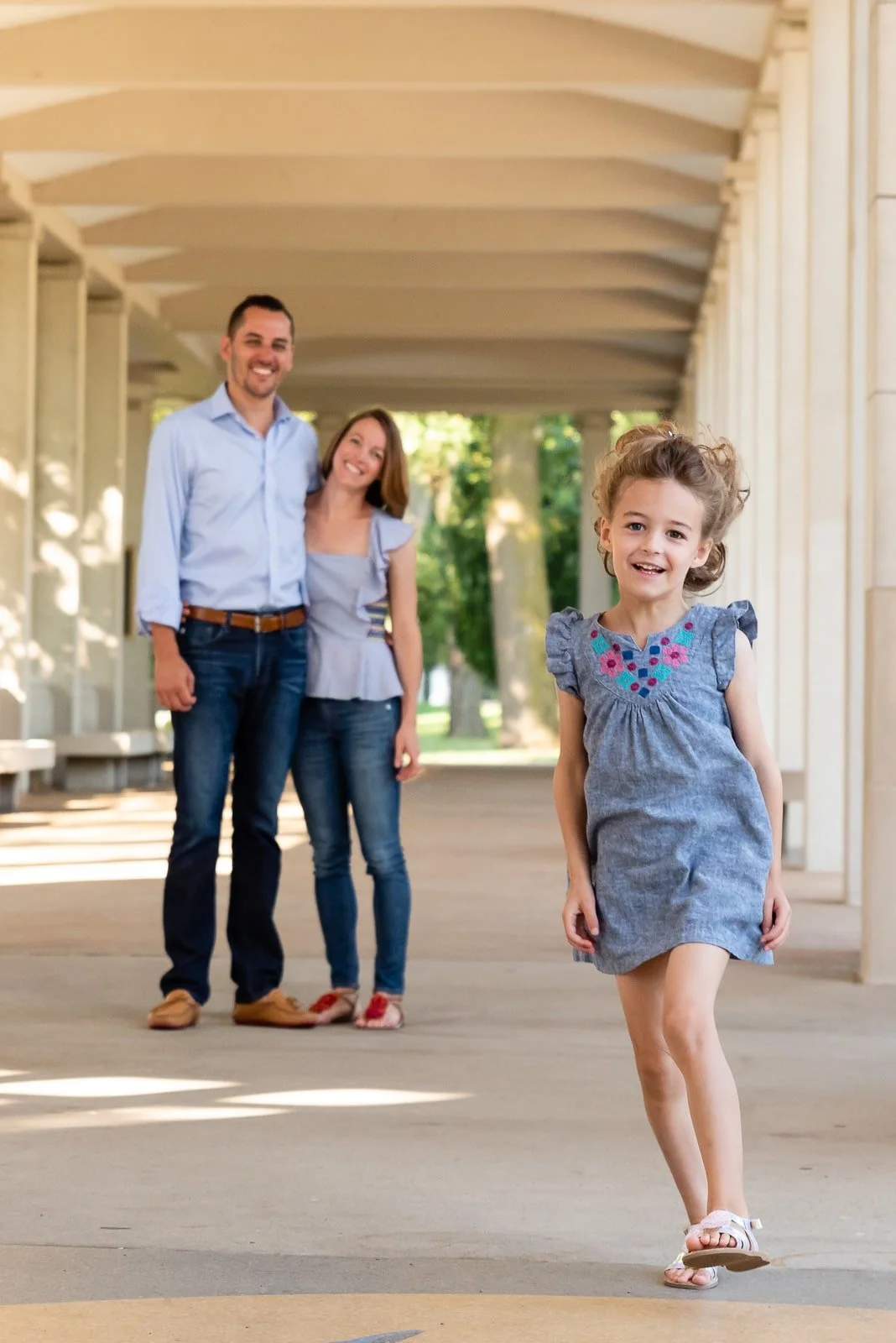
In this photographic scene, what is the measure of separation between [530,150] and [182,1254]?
13892 millimetres

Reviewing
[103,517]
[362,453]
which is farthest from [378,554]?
[103,517]

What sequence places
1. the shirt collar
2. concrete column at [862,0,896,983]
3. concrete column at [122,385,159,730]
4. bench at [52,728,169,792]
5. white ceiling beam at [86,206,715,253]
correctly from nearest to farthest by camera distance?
→ the shirt collar, concrete column at [862,0,896,983], white ceiling beam at [86,206,715,253], bench at [52,728,169,792], concrete column at [122,385,159,730]

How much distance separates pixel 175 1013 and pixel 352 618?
1.30 meters

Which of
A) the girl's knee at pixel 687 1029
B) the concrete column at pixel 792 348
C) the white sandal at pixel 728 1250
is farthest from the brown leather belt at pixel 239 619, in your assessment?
the concrete column at pixel 792 348

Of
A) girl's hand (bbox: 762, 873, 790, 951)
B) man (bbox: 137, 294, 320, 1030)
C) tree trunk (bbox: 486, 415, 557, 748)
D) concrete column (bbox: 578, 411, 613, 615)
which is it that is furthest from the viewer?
tree trunk (bbox: 486, 415, 557, 748)

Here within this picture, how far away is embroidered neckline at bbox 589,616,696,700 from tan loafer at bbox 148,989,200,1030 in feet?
9.78

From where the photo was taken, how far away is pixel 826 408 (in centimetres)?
1216

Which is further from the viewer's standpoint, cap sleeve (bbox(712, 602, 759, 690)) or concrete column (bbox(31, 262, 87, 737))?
concrete column (bbox(31, 262, 87, 737))

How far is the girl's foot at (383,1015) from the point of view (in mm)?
6516

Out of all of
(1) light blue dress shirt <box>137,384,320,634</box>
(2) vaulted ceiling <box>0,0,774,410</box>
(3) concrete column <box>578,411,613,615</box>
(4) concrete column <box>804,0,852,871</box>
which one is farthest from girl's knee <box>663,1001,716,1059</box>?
(3) concrete column <box>578,411,613,615</box>

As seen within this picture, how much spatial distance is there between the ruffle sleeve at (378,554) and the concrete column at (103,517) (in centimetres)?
1688

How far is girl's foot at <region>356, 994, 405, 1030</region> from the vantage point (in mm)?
6516

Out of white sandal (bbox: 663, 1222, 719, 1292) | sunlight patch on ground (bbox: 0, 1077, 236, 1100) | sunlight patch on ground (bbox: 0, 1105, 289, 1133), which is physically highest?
white sandal (bbox: 663, 1222, 719, 1292)

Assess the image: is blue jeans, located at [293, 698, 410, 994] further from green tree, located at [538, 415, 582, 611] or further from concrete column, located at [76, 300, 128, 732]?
green tree, located at [538, 415, 582, 611]
